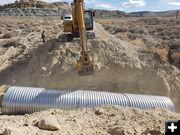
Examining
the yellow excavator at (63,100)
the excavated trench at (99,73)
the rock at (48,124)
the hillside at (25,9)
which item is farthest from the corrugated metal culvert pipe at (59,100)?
the hillside at (25,9)

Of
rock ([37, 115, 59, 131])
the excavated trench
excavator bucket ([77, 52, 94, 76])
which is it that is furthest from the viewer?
the excavated trench

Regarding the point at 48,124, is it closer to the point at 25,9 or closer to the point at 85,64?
the point at 85,64

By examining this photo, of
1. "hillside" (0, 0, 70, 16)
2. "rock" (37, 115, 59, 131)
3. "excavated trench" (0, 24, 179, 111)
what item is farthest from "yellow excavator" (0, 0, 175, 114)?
"hillside" (0, 0, 70, 16)

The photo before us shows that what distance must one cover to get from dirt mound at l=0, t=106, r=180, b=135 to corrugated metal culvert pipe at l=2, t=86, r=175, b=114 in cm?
306

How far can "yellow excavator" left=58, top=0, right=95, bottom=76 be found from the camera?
1750 centimetres

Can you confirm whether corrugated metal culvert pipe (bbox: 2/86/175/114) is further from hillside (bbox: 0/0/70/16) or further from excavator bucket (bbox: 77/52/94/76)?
hillside (bbox: 0/0/70/16)

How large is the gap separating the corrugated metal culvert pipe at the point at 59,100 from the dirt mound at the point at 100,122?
10.1ft

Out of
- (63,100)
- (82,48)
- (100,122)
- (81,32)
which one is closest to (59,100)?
(63,100)

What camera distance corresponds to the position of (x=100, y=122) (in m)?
11.3

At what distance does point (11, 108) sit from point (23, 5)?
316 feet

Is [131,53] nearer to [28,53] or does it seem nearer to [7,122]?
[28,53]

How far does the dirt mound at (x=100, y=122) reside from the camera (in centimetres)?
1038

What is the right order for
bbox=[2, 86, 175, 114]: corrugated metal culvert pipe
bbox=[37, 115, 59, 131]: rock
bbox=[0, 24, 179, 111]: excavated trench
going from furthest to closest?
bbox=[0, 24, 179, 111]: excavated trench
bbox=[2, 86, 175, 114]: corrugated metal culvert pipe
bbox=[37, 115, 59, 131]: rock

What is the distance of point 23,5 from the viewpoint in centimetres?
10731
